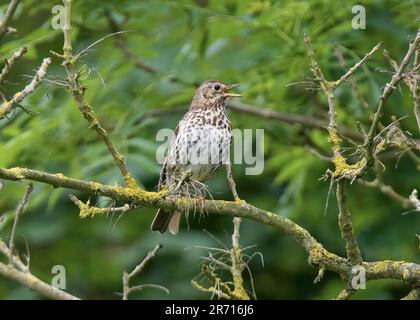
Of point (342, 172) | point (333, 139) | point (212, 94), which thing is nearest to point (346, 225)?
point (342, 172)

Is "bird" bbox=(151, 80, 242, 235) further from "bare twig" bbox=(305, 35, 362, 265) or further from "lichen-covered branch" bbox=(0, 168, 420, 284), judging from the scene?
"bare twig" bbox=(305, 35, 362, 265)

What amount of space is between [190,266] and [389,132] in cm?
577

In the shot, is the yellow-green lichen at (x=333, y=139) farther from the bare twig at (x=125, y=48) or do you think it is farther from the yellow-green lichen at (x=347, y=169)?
the bare twig at (x=125, y=48)

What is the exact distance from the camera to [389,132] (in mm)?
4691

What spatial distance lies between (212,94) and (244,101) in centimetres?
74

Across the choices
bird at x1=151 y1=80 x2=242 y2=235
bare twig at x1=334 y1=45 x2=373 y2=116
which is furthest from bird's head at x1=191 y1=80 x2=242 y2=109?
bare twig at x1=334 y1=45 x2=373 y2=116

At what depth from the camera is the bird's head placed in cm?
772

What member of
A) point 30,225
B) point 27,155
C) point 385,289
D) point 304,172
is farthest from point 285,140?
point 30,225

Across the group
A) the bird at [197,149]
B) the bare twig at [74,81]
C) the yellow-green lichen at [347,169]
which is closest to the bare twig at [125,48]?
the bird at [197,149]

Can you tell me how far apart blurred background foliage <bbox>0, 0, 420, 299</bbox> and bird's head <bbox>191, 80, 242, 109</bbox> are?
14cm

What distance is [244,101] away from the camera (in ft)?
27.8

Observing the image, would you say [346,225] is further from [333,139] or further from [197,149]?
[197,149]

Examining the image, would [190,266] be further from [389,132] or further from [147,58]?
[389,132]
